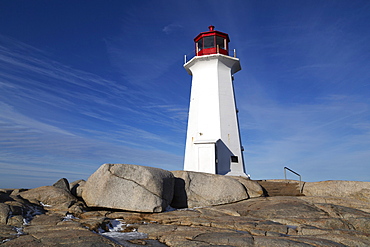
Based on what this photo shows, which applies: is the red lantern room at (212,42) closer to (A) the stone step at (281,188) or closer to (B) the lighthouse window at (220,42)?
(B) the lighthouse window at (220,42)

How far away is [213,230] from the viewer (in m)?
7.94

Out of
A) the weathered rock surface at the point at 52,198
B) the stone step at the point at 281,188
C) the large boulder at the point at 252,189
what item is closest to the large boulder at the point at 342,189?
the stone step at the point at 281,188

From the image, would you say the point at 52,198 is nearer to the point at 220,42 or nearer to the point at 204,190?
the point at 204,190

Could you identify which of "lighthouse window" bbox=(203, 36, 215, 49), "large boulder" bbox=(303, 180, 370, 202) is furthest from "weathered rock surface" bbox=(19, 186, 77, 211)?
"lighthouse window" bbox=(203, 36, 215, 49)

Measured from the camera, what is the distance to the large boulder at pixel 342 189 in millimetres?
14752

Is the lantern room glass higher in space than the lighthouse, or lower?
higher

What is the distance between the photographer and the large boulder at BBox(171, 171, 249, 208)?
1253 centimetres

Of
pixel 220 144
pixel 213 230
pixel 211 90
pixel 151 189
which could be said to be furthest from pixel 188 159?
pixel 213 230

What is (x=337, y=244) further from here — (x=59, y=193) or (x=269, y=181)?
(x=269, y=181)

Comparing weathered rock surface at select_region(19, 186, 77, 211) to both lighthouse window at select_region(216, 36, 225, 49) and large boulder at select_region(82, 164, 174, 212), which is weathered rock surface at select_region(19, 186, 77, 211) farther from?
lighthouse window at select_region(216, 36, 225, 49)

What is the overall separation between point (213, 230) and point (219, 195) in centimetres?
493

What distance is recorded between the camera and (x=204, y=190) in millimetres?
12945

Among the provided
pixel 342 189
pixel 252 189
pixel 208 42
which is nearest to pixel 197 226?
pixel 252 189

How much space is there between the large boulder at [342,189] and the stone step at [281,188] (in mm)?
593
